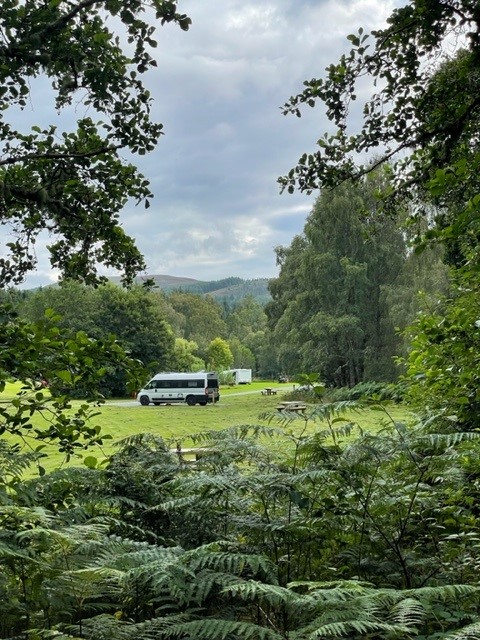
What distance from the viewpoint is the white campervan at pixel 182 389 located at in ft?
109

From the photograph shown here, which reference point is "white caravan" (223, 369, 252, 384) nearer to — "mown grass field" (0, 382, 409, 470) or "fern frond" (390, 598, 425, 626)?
"mown grass field" (0, 382, 409, 470)

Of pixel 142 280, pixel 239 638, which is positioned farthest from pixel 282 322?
pixel 239 638

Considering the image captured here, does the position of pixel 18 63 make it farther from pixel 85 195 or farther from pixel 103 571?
pixel 103 571

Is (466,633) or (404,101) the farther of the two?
(404,101)

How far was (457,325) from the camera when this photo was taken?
119 inches

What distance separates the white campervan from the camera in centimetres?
3331


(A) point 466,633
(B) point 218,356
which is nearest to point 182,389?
(A) point 466,633

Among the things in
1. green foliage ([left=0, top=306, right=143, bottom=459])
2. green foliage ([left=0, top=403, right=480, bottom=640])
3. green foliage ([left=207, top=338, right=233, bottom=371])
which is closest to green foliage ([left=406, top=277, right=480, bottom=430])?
green foliage ([left=0, top=403, right=480, bottom=640])

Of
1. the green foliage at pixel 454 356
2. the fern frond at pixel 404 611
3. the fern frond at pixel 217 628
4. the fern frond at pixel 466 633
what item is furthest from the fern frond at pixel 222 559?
the green foliage at pixel 454 356

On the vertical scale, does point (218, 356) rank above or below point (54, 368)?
below

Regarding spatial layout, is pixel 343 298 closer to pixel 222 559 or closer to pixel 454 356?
pixel 454 356

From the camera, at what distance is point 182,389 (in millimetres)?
33688

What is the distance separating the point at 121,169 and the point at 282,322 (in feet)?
93.4

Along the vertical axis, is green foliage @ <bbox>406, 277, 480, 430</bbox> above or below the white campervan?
above
